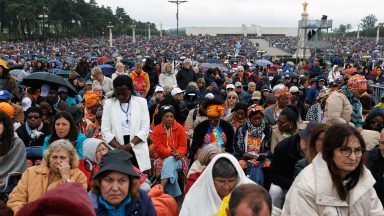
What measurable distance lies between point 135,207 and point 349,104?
12.8 feet

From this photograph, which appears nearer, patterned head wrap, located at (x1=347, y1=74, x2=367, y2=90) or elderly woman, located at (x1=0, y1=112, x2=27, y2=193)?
elderly woman, located at (x1=0, y1=112, x2=27, y2=193)

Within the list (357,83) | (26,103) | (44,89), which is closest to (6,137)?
(26,103)

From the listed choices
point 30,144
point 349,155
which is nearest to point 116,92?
point 30,144

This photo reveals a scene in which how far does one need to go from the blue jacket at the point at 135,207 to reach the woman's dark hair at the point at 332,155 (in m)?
1.41

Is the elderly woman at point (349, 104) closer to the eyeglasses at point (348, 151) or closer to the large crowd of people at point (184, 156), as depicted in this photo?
the large crowd of people at point (184, 156)

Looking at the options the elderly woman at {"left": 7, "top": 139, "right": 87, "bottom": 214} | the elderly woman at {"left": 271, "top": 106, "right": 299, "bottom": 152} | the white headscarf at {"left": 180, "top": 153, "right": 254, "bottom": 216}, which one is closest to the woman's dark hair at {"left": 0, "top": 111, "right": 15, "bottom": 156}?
the elderly woman at {"left": 7, "top": 139, "right": 87, "bottom": 214}

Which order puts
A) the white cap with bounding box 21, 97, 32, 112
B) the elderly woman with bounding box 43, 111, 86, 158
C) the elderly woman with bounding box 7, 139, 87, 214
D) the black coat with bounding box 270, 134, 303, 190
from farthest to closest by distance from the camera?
the white cap with bounding box 21, 97, 32, 112 < the elderly woman with bounding box 43, 111, 86, 158 < the black coat with bounding box 270, 134, 303, 190 < the elderly woman with bounding box 7, 139, 87, 214

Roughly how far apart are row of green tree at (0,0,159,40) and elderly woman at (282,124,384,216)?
57.3 m

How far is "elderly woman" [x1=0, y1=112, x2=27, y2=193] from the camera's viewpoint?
15.2 feet

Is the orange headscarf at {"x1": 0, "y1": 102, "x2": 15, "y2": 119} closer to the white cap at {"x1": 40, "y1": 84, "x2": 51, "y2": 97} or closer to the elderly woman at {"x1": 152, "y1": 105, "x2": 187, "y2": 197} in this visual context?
the white cap at {"x1": 40, "y1": 84, "x2": 51, "y2": 97}

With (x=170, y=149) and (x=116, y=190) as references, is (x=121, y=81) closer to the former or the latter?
(x=170, y=149)

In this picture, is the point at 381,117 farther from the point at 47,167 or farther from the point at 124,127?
the point at 47,167

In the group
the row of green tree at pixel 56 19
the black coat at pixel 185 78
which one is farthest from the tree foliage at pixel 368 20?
the black coat at pixel 185 78

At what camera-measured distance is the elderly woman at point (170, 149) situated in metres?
5.67
